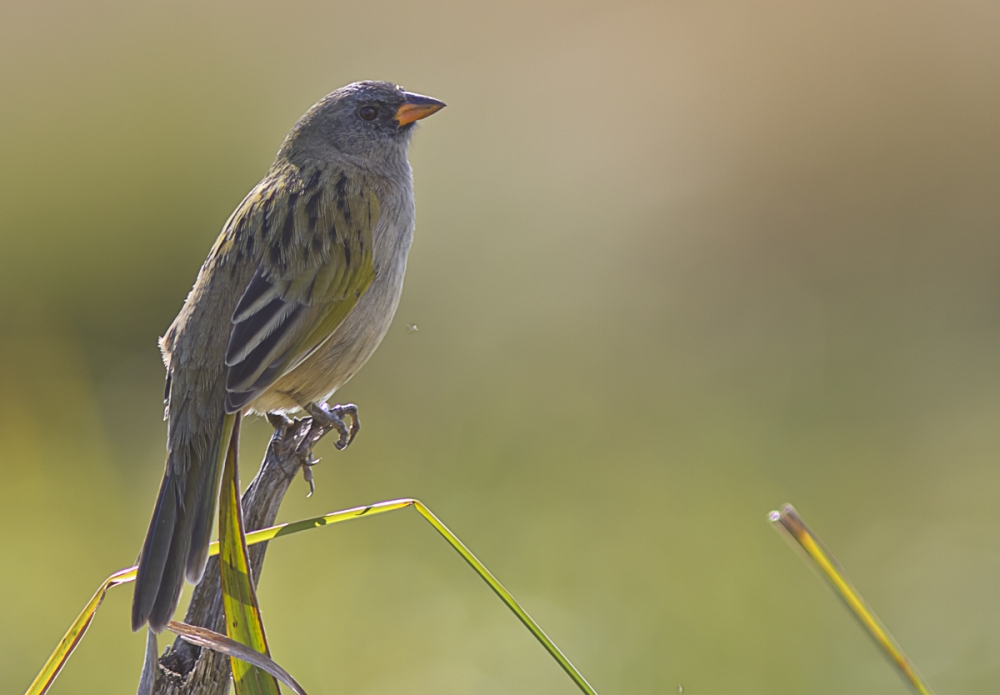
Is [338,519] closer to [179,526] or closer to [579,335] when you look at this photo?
[179,526]

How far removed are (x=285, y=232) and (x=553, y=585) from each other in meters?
3.52

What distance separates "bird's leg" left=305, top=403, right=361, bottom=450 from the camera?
400cm

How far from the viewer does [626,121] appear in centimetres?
1320

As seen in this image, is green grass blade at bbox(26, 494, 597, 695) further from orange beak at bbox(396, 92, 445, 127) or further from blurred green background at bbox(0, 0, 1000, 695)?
blurred green background at bbox(0, 0, 1000, 695)

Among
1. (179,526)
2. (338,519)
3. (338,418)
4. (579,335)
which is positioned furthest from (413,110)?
(579,335)

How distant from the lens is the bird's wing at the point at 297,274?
376cm

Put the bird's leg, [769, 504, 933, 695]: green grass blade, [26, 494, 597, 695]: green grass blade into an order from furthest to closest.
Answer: the bird's leg
[769, 504, 933, 695]: green grass blade
[26, 494, 597, 695]: green grass blade

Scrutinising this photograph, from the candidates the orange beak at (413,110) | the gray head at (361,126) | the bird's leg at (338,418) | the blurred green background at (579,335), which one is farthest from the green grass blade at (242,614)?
the blurred green background at (579,335)

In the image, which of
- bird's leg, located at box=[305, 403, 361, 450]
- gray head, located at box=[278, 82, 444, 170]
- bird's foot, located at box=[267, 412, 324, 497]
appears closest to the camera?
bird's foot, located at box=[267, 412, 324, 497]

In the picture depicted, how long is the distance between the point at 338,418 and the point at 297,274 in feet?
1.81

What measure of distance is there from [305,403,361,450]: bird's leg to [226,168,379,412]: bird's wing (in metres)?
0.25

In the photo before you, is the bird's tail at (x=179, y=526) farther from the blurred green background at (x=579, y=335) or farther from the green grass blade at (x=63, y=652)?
the blurred green background at (x=579, y=335)

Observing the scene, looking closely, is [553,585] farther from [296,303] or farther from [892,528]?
[296,303]

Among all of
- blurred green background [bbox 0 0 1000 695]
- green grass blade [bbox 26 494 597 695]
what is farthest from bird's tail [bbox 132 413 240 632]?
blurred green background [bbox 0 0 1000 695]
